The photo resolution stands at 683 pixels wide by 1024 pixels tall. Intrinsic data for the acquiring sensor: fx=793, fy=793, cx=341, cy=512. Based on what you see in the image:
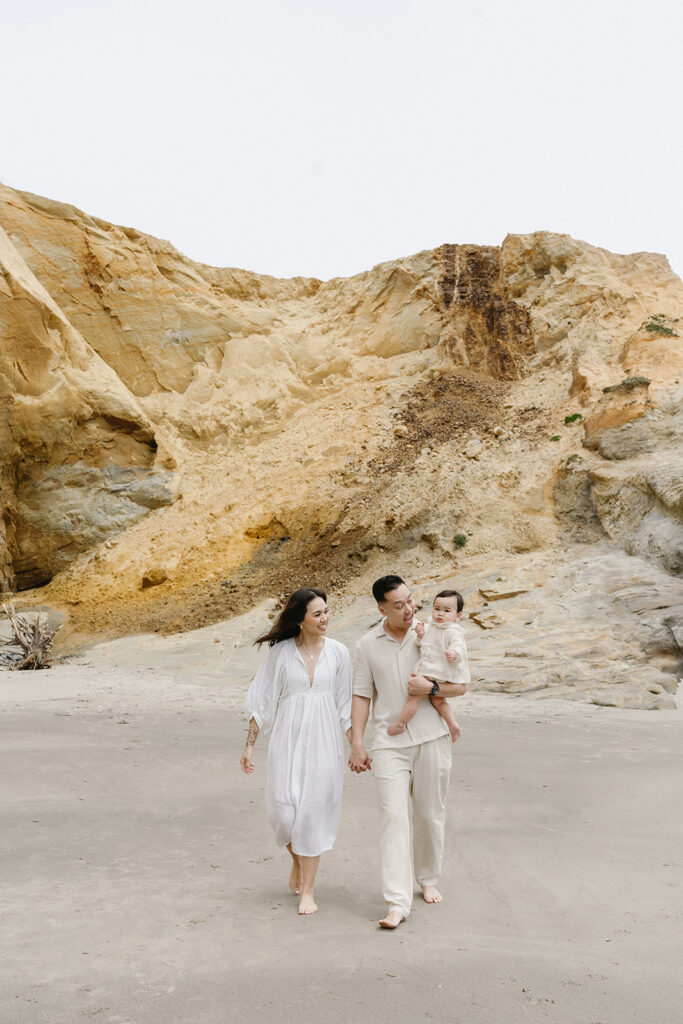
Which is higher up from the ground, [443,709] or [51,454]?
[51,454]

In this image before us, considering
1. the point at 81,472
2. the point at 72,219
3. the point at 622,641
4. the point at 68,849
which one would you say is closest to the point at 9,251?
the point at 72,219

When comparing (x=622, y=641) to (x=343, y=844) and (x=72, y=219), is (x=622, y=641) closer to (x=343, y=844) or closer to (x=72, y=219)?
(x=343, y=844)

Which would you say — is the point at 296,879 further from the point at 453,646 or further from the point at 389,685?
the point at 453,646

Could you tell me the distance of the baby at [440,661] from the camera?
3.64 m

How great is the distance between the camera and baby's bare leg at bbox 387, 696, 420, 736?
3.62 m

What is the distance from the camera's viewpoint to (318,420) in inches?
936

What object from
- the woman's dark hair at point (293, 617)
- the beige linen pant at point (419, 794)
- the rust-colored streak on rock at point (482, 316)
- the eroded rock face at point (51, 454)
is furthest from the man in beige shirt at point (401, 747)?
the rust-colored streak on rock at point (482, 316)

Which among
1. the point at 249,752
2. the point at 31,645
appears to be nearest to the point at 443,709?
the point at 249,752

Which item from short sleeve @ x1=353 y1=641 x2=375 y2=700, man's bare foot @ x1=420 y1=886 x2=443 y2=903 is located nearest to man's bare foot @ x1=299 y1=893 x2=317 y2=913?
man's bare foot @ x1=420 y1=886 x2=443 y2=903

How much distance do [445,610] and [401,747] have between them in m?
0.67

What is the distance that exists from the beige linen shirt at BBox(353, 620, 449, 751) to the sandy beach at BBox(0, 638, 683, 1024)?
0.73 meters

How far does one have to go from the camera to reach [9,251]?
22375mm

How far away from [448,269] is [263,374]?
719cm

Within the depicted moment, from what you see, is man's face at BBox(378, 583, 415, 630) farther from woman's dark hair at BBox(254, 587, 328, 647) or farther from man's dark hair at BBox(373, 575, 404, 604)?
woman's dark hair at BBox(254, 587, 328, 647)
